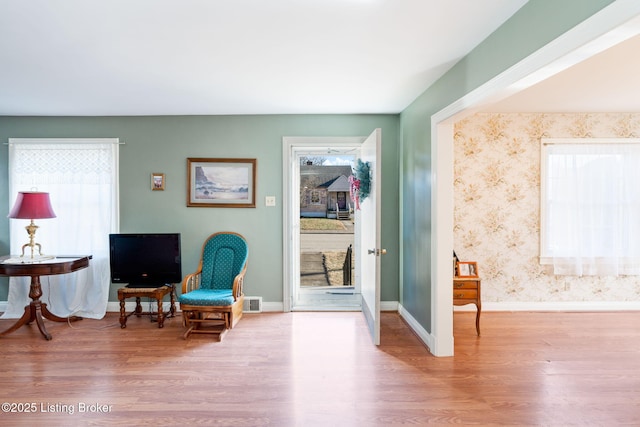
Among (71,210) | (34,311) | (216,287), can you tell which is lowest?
(34,311)

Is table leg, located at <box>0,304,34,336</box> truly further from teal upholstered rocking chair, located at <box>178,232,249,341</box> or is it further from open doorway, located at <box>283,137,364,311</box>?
open doorway, located at <box>283,137,364,311</box>

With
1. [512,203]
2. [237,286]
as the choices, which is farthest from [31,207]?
[512,203]

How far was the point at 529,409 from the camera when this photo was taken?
2.26 metres

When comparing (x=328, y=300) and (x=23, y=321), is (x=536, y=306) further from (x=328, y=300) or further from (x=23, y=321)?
(x=23, y=321)

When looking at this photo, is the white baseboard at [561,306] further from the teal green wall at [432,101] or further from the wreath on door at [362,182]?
the wreath on door at [362,182]

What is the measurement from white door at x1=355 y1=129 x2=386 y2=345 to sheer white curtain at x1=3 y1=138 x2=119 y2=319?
2905 mm

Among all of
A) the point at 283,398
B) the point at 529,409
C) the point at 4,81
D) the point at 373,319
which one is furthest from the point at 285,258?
the point at 4,81

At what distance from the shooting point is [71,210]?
404 cm

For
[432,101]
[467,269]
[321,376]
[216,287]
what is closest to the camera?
[321,376]

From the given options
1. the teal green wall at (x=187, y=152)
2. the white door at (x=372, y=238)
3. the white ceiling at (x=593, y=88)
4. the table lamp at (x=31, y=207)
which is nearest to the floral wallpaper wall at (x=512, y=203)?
the white ceiling at (x=593, y=88)

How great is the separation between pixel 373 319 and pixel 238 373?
1.29m

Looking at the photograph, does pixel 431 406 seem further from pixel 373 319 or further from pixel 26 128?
pixel 26 128

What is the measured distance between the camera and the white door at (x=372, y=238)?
10.3 ft

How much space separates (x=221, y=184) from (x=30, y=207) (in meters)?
1.89
